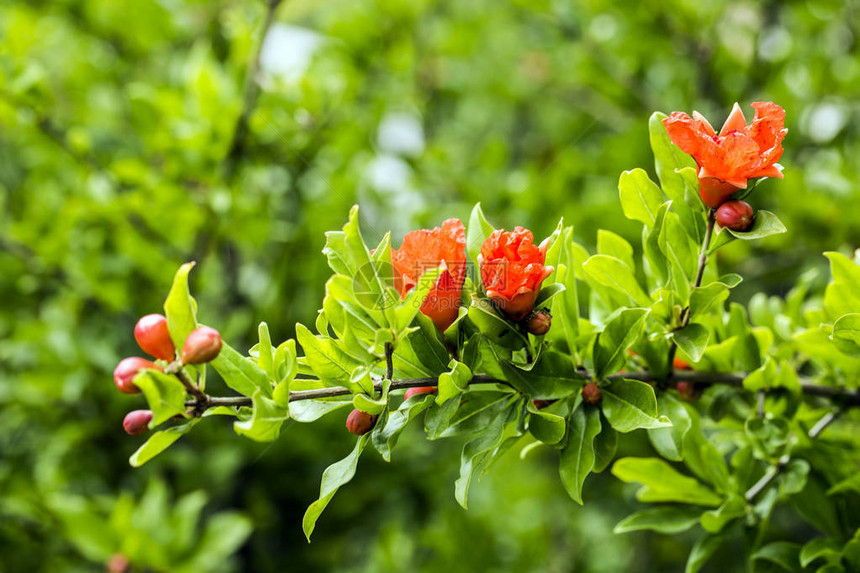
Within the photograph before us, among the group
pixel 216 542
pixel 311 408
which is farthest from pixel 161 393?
pixel 216 542

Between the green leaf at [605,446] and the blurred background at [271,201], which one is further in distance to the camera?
the blurred background at [271,201]

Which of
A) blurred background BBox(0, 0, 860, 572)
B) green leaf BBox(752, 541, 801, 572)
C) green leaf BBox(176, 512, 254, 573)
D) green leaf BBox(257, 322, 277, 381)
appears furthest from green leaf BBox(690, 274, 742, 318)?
green leaf BBox(176, 512, 254, 573)

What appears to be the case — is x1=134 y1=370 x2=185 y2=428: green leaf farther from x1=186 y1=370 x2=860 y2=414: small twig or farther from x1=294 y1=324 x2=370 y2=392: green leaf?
x1=294 y1=324 x2=370 y2=392: green leaf

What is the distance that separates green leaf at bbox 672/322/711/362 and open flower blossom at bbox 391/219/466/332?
296 mm

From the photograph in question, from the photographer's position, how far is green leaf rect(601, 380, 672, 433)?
821 millimetres

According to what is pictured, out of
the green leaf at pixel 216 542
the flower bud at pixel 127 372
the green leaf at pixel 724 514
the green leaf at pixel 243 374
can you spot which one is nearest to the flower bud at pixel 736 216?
the green leaf at pixel 724 514

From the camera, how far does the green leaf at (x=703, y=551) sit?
3.43ft

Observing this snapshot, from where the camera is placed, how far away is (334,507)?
2504mm

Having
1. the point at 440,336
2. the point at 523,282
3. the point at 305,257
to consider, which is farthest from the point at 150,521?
the point at 523,282

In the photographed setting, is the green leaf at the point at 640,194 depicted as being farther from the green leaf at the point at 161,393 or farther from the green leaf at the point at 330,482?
the green leaf at the point at 161,393

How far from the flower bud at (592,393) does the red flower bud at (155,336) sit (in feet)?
1.72

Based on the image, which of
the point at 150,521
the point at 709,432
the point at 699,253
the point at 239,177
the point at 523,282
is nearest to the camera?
the point at 523,282

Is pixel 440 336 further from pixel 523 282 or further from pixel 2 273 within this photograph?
pixel 2 273

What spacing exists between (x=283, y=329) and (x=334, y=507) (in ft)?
2.33
